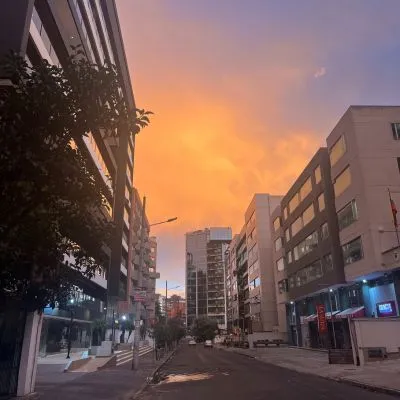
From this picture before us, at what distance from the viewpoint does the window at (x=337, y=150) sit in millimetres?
45131

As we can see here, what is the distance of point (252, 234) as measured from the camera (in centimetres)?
10294

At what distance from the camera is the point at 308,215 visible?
5781cm

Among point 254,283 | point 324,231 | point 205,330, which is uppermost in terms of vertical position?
point 254,283

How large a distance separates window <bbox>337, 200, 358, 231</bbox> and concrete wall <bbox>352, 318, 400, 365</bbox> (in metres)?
13.9

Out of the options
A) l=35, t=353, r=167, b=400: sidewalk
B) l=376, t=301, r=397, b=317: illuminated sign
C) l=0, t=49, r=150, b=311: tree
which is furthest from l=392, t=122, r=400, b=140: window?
l=0, t=49, r=150, b=311: tree

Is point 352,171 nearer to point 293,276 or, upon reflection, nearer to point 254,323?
point 293,276

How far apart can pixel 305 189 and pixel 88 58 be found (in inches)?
1845

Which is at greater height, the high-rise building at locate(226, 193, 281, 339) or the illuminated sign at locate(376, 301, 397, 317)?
the high-rise building at locate(226, 193, 281, 339)

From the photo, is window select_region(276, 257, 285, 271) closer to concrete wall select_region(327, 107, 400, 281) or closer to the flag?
concrete wall select_region(327, 107, 400, 281)

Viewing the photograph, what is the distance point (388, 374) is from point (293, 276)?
4412 cm

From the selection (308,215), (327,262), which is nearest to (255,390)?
(327,262)

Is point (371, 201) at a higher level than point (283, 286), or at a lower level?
higher

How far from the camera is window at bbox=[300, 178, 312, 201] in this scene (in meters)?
57.0

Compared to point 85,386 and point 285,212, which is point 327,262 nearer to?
point 285,212
